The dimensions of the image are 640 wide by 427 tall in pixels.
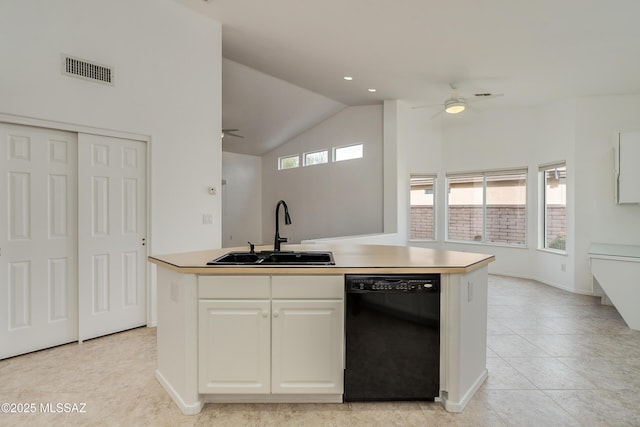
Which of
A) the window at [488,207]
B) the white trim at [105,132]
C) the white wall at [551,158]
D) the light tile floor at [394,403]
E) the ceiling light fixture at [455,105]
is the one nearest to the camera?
the light tile floor at [394,403]

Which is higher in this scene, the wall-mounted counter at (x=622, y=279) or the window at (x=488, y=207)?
the window at (x=488, y=207)

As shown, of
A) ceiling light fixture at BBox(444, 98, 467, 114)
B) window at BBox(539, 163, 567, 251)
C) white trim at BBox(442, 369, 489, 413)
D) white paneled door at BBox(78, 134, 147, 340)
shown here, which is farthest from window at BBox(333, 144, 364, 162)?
white trim at BBox(442, 369, 489, 413)

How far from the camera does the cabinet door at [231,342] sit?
1910 mm

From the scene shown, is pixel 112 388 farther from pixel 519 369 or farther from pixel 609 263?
pixel 609 263

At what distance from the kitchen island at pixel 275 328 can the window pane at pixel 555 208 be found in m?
4.57

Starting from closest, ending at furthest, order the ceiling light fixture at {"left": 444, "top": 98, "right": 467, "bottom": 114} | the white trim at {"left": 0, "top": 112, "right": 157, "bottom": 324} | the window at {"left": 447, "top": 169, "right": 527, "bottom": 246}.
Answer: the white trim at {"left": 0, "top": 112, "right": 157, "bottom": 324}
the ceiling light fixture at {"left": 444, "top": 98, "right": 467, "bottom": 114}
the window at {"left": 447, "top": 169, "right": 527, "bottom": 246}

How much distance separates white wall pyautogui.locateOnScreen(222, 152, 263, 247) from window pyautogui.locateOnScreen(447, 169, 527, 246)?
517 centimetres

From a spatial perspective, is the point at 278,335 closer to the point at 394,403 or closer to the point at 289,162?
the point at 394,403

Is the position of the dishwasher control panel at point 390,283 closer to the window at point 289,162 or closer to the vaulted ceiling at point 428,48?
the vaulted ceiling at point 428,48

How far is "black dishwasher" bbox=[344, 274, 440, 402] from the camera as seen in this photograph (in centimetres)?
188

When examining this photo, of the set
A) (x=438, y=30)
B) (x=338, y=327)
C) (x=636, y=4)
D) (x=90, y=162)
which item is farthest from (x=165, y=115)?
(x=636, y=4)

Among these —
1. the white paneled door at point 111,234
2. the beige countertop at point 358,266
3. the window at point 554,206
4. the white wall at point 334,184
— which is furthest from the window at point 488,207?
the white paneled door at point 111,234

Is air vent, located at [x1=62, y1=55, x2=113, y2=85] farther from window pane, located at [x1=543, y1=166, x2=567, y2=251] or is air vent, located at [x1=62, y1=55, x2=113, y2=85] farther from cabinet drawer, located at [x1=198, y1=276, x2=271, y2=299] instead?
window pane, located at [x1=543, y1=166, x2=567, y2=251]

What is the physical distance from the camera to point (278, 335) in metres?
1.92
